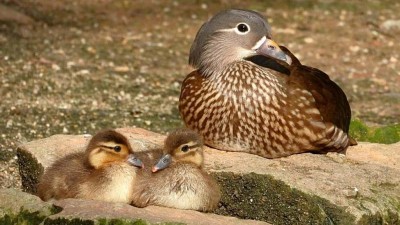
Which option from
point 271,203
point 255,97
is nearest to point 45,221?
point 271,203

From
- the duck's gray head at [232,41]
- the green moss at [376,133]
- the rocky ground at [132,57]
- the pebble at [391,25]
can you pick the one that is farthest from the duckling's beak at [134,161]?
the pebble at [391,25]

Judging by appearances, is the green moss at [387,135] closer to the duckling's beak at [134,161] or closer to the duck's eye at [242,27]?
the duck's eye at [242,27]

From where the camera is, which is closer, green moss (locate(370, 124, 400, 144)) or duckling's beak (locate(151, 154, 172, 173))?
duckling's beak (locate(151, 154, 172, 173))

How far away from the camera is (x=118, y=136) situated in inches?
213

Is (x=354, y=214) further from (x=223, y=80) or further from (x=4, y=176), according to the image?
(x=4, y=176)

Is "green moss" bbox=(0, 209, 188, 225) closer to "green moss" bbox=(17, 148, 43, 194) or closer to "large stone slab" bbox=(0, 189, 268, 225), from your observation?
"large stone slab" bbox=(0, 189, 268, 225)

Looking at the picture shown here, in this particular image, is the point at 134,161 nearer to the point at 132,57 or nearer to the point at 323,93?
the point at 323,93

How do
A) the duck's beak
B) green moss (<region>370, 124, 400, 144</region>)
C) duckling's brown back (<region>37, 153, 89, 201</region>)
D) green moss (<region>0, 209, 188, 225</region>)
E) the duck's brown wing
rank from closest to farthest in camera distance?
green moss (<region>0, 209, 188, 225</region>)
duckling's brown back (<region>37, 153, 89, 201</region>)
the duck's beak
the duck's brown wing
green moss (<region>370, 124, 400, 144</region>)

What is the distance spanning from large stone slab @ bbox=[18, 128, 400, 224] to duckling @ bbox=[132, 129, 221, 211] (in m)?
0.21

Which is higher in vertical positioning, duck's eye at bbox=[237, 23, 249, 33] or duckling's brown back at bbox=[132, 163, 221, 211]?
duck's eye at bbox=[237, 23, 249, 33]

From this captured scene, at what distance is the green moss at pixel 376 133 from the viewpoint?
23.2 ft

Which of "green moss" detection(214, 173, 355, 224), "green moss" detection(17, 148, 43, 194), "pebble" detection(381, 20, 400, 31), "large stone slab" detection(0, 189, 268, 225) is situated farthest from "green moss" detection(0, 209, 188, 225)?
"pebble" detection(381, 20, 400, 31)

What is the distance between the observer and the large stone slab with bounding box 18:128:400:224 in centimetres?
528

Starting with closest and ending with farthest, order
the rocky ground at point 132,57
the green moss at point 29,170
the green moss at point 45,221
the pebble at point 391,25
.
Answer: the green moss at point 45,221
the green moss at point 29,170
the rocky ground at point 132,57
the pebble at point 391,25
